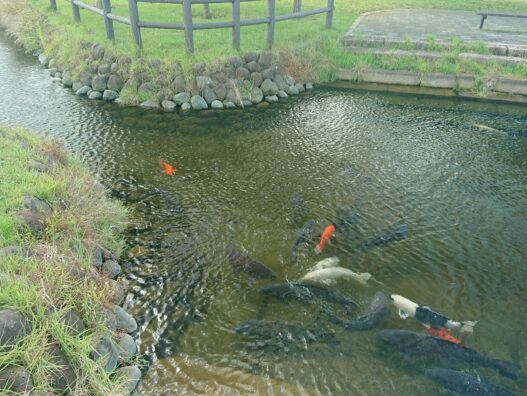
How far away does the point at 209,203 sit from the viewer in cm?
798

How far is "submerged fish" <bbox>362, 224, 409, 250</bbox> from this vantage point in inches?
275

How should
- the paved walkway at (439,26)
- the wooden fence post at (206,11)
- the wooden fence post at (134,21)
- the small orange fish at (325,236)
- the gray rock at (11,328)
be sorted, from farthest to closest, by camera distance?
1. the wooden fence post at (206,11)
2. the paved walkway at (439,26)
3. the wooden fence post at (134,21)
4. the small orange fish at (325,236)
5. the gray rock at (11,328)

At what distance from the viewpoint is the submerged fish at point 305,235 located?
6.91 m

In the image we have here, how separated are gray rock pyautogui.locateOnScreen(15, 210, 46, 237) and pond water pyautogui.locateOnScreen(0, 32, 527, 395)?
4.42 feet

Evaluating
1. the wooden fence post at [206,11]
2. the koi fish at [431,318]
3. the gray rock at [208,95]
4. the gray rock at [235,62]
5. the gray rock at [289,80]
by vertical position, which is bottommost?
the koi fish at [431,318]

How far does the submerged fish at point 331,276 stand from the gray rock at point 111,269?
280 centimetres

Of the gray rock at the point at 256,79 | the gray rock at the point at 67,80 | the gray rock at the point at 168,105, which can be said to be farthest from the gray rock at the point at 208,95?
the gray rock at the point at 67,80

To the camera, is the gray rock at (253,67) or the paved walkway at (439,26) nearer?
the gray rock at (253,67)

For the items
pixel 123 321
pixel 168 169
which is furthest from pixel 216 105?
pixel 123 321

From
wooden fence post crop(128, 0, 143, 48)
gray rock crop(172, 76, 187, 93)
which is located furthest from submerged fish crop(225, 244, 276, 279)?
wooden fence post crop(128, 0, 143, 48)

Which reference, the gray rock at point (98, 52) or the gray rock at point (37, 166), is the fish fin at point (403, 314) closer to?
the gray rock at point (37, 166)

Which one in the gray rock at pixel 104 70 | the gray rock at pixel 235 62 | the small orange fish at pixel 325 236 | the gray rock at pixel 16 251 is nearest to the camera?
the gray rock at pixel 16 251

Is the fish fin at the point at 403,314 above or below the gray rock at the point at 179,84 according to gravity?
below

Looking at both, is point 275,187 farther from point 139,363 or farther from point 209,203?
point 139,363
